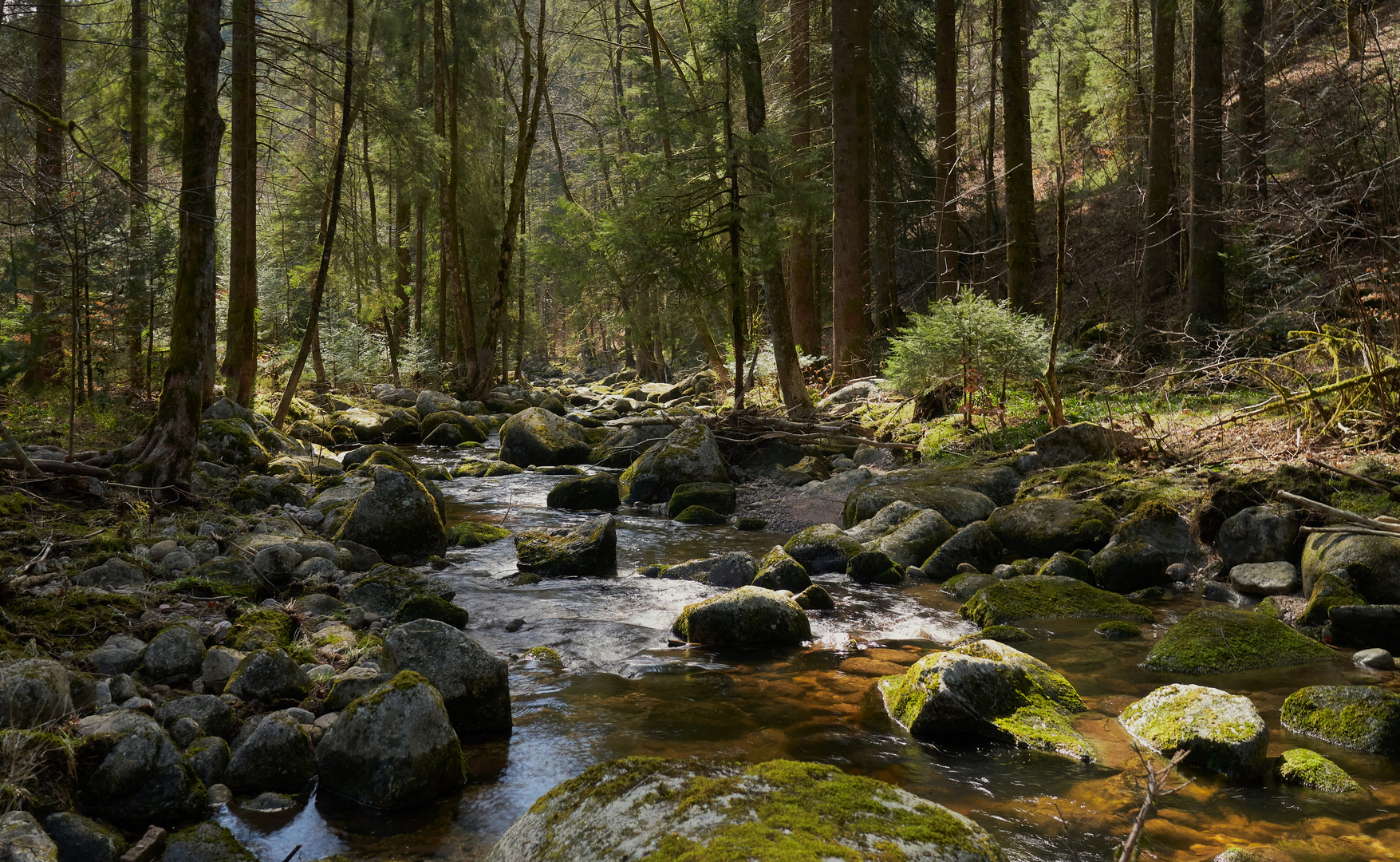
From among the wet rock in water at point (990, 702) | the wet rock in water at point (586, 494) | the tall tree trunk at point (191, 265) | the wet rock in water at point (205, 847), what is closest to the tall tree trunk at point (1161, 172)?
the wet rock in water at point (586, 494)

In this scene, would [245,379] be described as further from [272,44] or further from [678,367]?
[678,367]

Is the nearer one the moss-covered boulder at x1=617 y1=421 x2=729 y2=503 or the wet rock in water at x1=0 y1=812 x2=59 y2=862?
the wet rock in water at x1=0 y1=812 x2=59 y2=862

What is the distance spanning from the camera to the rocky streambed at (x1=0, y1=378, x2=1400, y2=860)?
3143 millimetres

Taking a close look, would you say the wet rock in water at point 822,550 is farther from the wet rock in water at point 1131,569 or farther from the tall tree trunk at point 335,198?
the tall tree trunk at point 335,198

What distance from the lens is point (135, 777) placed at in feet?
10.8

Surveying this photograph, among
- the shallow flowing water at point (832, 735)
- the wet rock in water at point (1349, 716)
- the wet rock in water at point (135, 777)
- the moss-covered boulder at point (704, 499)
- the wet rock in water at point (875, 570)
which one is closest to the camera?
the wet rock in water at point (135, 777)

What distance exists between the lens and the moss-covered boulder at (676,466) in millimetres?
11383

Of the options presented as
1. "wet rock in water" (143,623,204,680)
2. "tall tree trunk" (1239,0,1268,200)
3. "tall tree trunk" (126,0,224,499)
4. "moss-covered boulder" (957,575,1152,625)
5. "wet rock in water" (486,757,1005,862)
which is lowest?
"moss-covered boulder" (957,575,1152,625)

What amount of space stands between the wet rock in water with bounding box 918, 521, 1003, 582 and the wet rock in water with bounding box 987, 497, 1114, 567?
263 mm

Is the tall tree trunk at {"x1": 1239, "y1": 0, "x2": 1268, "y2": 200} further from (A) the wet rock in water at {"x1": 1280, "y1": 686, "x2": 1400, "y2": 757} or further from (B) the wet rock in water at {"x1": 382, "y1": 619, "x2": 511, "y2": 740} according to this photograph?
(B) the wet rock in water at {"x1": 382, "y1": 619, "x2": 511, "y2": 740}

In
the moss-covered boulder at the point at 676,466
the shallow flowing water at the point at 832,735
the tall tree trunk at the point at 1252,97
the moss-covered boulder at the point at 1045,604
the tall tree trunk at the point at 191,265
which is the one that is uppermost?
the tall tree trunk at the point at 1252,97

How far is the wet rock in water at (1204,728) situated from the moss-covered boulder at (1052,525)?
325 centimetres

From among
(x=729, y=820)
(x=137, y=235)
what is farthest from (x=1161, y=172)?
(x=137, y=235)

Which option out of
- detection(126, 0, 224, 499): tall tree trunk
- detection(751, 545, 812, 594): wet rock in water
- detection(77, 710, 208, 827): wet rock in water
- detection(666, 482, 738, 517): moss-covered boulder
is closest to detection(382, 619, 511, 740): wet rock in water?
detection(77, 710, 208, 827): wet rock in water
